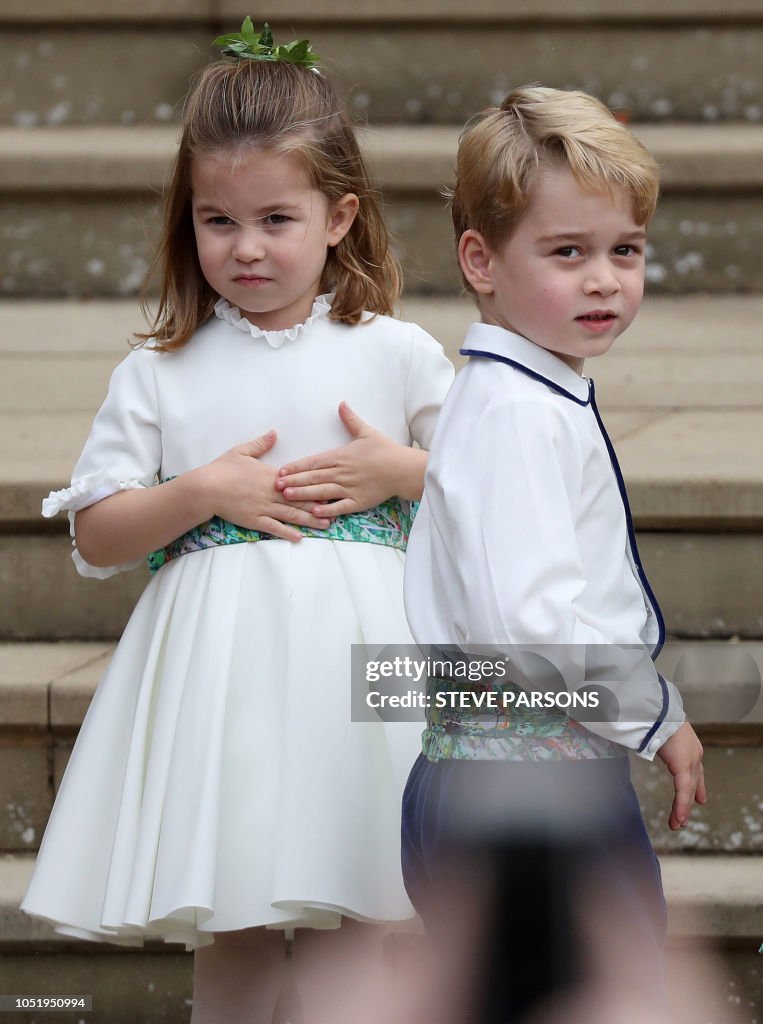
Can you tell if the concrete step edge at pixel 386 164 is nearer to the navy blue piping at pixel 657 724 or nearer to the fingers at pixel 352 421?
the fingers at pixel 352 421

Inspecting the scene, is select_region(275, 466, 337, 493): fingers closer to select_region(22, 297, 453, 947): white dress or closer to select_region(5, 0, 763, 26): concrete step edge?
select_region(22, 297, 453, 947): white dress

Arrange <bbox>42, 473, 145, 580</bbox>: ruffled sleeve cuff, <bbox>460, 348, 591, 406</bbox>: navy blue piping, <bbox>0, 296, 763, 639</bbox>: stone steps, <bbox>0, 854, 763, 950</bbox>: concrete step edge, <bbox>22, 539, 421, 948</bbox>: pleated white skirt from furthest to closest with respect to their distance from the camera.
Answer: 1. <bbox>0, 296, 763, 639</bbox>: stone steps
2. <bbox>0, 854, 763, 950</bbox>: concrete step edge
3. <bbox>42, 473, 145, 580</bbox>: ruffled sleeve cuff
4. <bbox>22, 539, 421, 948</bbox>: pleated white skirt
5. <bbox>460, 348, 591, 406</bbox>: navy blue piping

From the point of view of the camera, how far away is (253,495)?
1.54m

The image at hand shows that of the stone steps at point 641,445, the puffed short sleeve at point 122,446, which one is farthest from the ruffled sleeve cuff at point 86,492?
the stone steps at point 641,445

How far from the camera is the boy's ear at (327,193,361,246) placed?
1602 mm

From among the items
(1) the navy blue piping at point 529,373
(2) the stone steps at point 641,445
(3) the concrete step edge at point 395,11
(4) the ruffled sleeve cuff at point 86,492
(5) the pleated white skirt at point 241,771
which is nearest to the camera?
(1) the navy blue piping at point 529,373

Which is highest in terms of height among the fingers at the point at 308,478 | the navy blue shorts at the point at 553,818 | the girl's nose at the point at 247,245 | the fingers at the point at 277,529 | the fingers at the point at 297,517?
the girl's nose at the point at 247,245

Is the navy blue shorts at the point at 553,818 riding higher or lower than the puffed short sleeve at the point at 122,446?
lower

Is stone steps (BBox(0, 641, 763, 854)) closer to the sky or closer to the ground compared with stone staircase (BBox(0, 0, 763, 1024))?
closer to the ground

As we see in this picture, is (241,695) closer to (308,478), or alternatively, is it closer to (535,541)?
(308,478)

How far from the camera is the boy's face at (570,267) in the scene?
123cm

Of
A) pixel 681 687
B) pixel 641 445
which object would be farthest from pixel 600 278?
pixel 641 445

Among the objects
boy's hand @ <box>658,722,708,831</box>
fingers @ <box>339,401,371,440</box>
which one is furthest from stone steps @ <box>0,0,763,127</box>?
boy's hand @ <box>658,722,708,831</box>

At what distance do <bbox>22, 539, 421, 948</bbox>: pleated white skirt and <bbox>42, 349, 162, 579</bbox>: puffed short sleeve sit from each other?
121 millimetres
